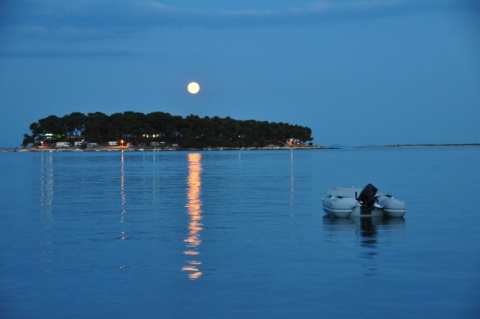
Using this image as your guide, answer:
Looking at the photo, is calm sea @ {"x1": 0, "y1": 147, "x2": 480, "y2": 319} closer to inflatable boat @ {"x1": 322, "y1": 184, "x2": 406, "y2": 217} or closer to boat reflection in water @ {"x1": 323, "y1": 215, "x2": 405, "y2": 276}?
boat reflection in water @ {"x1": 323, "y1": 215, "x2": 405, "y2": 276}

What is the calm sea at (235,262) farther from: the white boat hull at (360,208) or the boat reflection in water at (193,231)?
the white boat hull at (360,208)

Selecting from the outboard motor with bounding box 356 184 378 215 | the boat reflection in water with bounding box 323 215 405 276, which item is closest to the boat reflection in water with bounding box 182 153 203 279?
the boat reflection in water with bounding box 323 215 405 276

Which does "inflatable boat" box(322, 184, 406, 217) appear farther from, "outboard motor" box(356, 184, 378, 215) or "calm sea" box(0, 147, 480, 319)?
"calm sea" box(0, 147, 480, 319)

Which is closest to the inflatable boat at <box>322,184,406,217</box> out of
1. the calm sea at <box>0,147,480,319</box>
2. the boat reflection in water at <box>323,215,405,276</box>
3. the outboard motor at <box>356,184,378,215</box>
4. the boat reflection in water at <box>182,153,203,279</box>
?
the outboard motor at <box>356,184,378,215</box>

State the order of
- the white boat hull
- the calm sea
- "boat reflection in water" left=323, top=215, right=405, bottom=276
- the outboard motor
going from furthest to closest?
the outboard motor
the white boat hull
"boat reflection in water" left=323, top=215, right=405, bottom=276
the calm sea

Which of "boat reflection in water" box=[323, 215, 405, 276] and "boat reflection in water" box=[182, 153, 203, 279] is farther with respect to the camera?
"boat reflection in water" box=[323, 215, 405, 276]

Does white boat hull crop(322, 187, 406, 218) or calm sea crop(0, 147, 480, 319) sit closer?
calm sea crop(0, 147, 480, 319)

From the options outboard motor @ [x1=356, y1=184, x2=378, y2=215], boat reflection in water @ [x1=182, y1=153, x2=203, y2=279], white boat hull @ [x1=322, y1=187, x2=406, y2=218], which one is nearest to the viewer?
boat reflection in water @ [x1=182, y1=153, x2=203, y2=279]

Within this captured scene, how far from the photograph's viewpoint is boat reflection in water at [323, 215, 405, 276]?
75.2ft

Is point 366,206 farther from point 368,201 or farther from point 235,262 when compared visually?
point 235,262

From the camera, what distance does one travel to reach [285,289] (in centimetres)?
1772

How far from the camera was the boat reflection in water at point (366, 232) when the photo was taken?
2291 cm

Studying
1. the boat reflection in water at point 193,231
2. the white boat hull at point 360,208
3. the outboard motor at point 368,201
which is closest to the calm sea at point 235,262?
the boat reflection in water at point 193,231

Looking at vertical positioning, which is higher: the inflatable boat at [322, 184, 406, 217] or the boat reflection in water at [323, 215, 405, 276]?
the inflatable boat at [322, 184, 406, 217]
